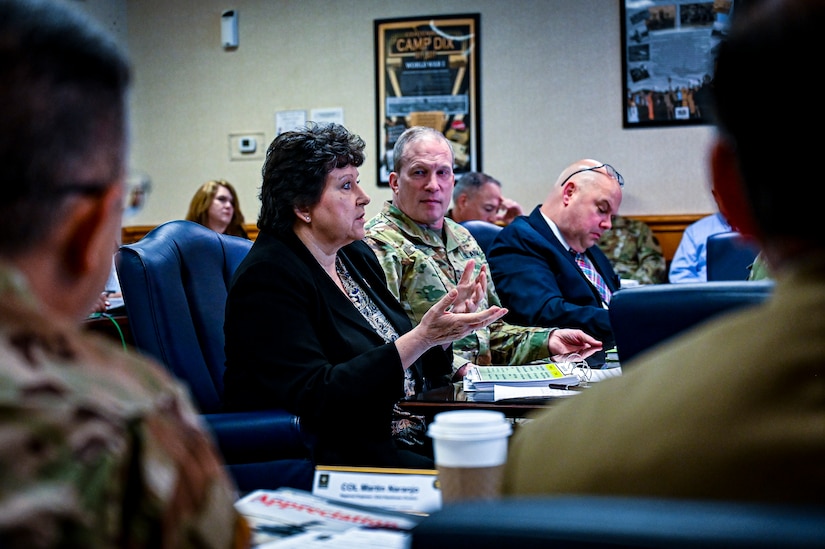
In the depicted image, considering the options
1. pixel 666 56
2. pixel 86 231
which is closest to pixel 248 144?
Result: pixel 666 56

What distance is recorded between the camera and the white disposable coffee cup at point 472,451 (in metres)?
0.85

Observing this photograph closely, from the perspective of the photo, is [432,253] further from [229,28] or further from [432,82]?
[229,28]

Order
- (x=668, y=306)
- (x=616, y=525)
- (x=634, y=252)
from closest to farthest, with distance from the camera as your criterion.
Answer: (x=616, y=525), (x=668, y=306), (x=634, y=252)

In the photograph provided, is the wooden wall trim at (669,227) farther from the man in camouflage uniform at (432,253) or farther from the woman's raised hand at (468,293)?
the woman's raised hand at (468,293)

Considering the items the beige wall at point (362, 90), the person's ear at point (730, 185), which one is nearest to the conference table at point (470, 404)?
the person's ear at point (730, 185)

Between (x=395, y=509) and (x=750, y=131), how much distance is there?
23.8 inches

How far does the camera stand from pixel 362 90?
20.4 feet

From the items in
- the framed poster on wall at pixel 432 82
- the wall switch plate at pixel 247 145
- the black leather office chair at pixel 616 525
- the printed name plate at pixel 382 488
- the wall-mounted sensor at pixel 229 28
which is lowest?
the printed name plate at pixel 382 488

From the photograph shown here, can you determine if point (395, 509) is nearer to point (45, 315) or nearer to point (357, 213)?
point (45, 315)

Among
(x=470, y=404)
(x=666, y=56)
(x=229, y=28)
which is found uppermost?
(x=229, y=28)

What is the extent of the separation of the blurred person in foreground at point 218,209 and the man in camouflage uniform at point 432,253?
2885mm

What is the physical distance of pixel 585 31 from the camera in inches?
235

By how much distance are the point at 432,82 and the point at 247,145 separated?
1.47 metres

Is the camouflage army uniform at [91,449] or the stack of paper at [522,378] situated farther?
the stack of paper at [522,378]
